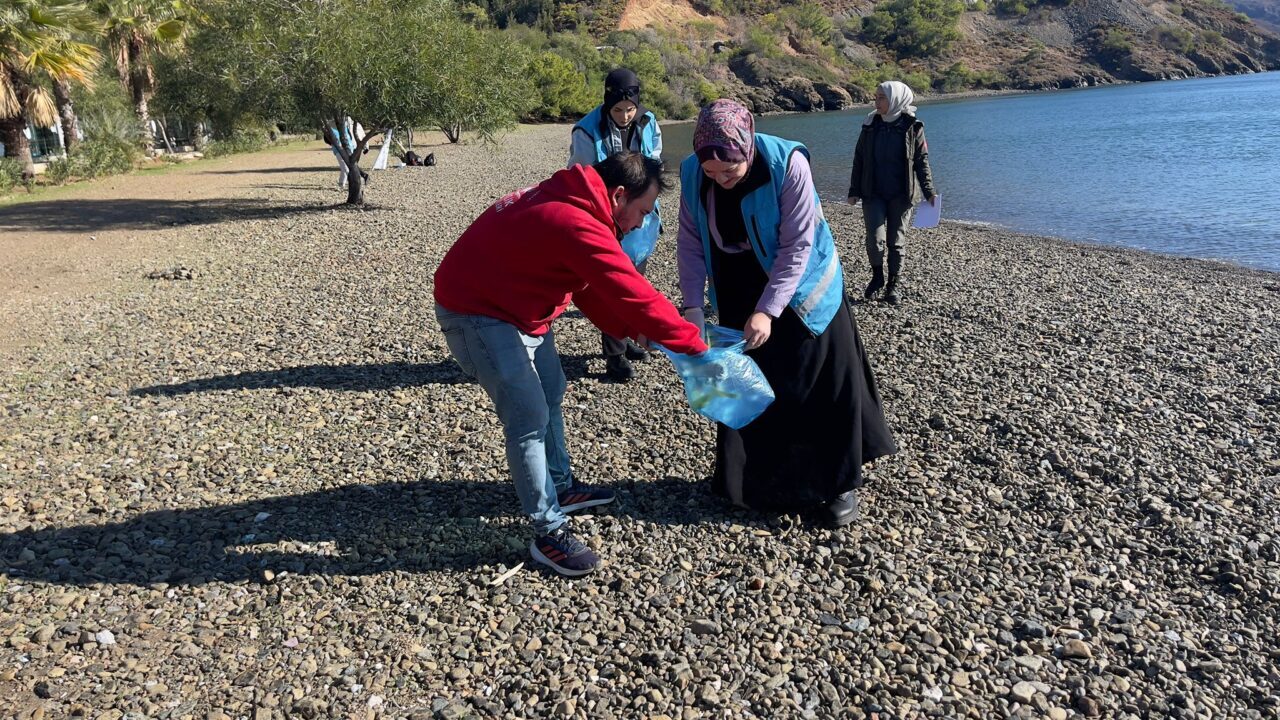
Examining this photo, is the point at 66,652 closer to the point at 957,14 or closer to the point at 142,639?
the point at 142,639

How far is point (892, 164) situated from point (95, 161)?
2390 centimetres

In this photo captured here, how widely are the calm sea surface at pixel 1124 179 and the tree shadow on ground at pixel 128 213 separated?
511 inches

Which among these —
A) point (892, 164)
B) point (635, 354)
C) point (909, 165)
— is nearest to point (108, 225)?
→ point (635, 354)

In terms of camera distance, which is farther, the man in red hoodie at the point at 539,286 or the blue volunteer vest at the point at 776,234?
the blue volunteer vest at the point at 776,234

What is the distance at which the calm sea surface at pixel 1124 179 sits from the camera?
617 inches

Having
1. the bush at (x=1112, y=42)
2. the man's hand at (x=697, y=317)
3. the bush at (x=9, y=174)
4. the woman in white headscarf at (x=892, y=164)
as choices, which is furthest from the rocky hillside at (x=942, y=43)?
the man's hand at (x=697, y=317)

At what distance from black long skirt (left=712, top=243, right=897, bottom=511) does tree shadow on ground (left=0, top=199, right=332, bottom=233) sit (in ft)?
48.8

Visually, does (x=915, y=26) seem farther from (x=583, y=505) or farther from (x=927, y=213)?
(x=583, y=505)

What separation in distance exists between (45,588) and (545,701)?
2375 millimetres

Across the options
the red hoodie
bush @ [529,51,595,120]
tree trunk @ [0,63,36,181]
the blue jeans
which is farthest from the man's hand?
bush @ [529,51,595,120]

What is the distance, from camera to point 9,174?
21422 mm

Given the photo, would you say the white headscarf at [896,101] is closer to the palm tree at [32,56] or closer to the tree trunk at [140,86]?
the palm tree at [32,56]

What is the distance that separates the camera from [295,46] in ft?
51.2

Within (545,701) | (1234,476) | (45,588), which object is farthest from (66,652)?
(1234,476)
